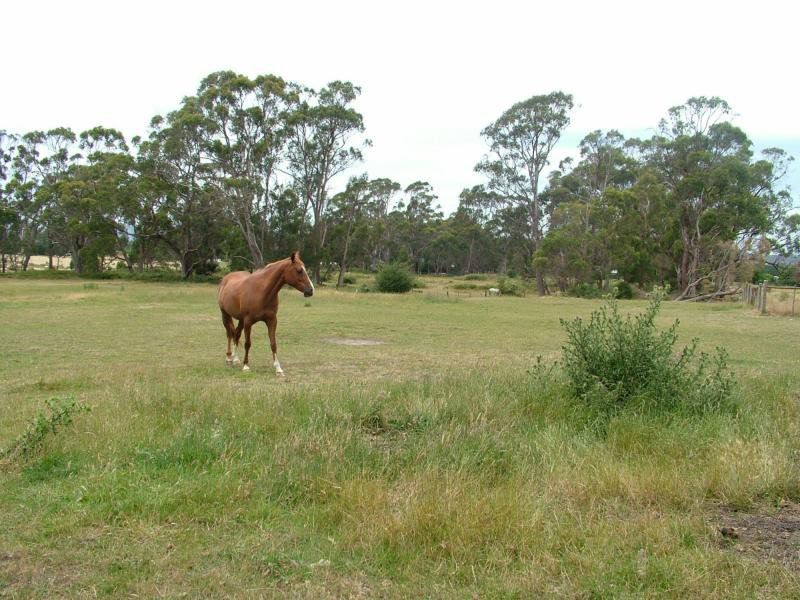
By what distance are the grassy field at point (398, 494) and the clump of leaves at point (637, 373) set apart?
0.91 feet

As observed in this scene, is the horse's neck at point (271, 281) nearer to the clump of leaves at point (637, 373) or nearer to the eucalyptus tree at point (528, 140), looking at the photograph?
the clump of leaves at point (637, 373)

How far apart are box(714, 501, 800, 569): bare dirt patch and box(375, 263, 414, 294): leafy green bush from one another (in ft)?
125

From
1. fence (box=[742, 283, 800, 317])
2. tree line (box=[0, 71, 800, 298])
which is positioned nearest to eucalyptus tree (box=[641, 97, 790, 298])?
tree line (box=[0, 71, 800, 298])

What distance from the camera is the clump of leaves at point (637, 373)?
634 cm

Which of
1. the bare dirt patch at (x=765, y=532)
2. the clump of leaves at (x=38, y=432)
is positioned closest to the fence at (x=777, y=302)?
the bare dirt patch at (x=765, y=532)

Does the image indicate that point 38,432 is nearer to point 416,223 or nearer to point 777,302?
point 777,302

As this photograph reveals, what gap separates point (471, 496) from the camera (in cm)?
395

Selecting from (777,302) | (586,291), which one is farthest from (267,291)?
(586,291)

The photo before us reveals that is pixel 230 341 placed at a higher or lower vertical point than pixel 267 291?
lower

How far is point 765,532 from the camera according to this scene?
3.76 metres

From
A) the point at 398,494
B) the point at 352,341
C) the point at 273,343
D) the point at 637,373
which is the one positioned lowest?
the point at 352,341

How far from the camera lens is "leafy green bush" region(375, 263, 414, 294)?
42312 millimetres

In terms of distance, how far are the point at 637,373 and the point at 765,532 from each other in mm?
2929

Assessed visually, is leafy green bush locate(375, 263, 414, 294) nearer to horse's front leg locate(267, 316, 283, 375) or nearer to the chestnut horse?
the chestnut horse
